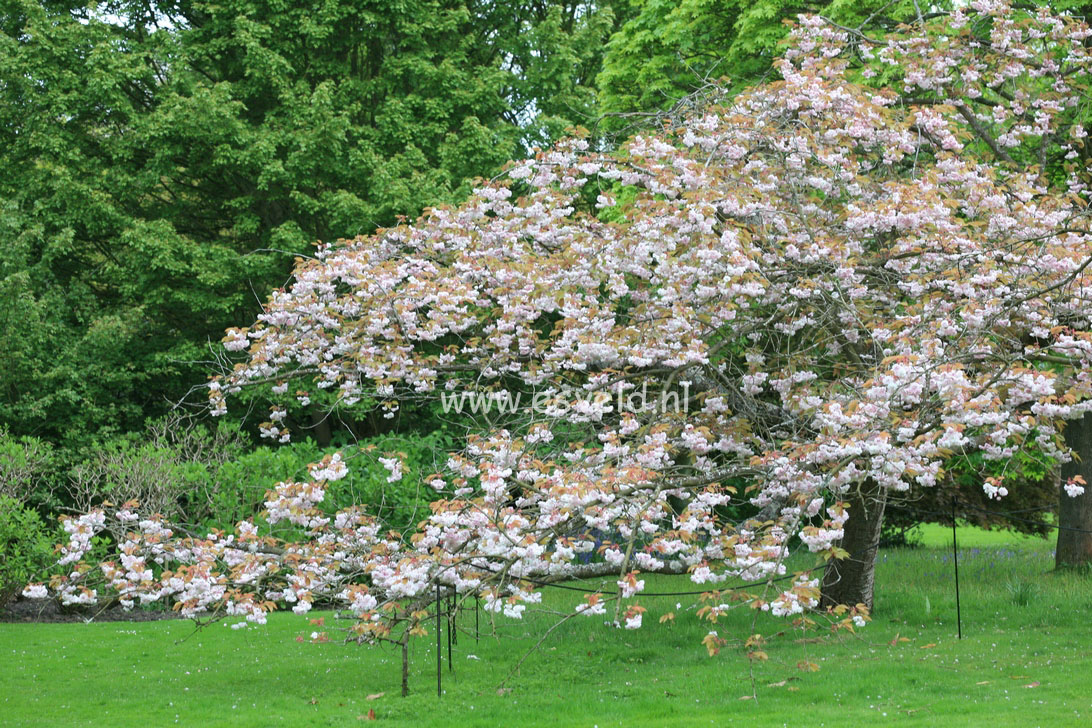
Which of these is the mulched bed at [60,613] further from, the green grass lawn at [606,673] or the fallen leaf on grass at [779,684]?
the fallen leaf on grass at [779,684]

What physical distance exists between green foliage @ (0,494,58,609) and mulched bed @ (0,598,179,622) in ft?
0.58

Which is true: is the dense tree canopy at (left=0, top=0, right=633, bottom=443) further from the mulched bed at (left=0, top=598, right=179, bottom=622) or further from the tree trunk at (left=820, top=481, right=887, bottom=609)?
the tree trunk at (left=820, top=481, right=887, bottom=609)

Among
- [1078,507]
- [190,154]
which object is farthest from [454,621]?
[190,154]

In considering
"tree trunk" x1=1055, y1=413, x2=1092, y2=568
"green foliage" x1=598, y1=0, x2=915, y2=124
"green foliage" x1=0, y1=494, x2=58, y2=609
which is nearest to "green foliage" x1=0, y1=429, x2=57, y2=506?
"green foliage" x1=0, y1=494, x2=58, y2=609

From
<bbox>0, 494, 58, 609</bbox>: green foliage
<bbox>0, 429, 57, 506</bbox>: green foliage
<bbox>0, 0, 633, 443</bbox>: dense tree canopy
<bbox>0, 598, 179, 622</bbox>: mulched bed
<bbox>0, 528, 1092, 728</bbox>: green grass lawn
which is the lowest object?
<bbox>0, 598, 179, 622</bbox>: mulched bed

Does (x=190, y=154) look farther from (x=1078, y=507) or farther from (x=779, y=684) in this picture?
(x=1078, y=507)

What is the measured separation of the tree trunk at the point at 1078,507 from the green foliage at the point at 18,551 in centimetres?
985

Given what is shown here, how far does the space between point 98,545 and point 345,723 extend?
577 cm

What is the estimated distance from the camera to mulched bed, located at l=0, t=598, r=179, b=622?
33.0ft

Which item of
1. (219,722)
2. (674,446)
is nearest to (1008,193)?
(674,446)

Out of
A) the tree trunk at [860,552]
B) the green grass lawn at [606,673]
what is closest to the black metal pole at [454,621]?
the green grass lawn at [606,673]

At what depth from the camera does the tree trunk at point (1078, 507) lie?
10039mm

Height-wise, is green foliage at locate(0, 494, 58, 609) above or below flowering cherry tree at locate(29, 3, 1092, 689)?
below

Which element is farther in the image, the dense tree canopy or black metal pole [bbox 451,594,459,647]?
the dense tree canopy
